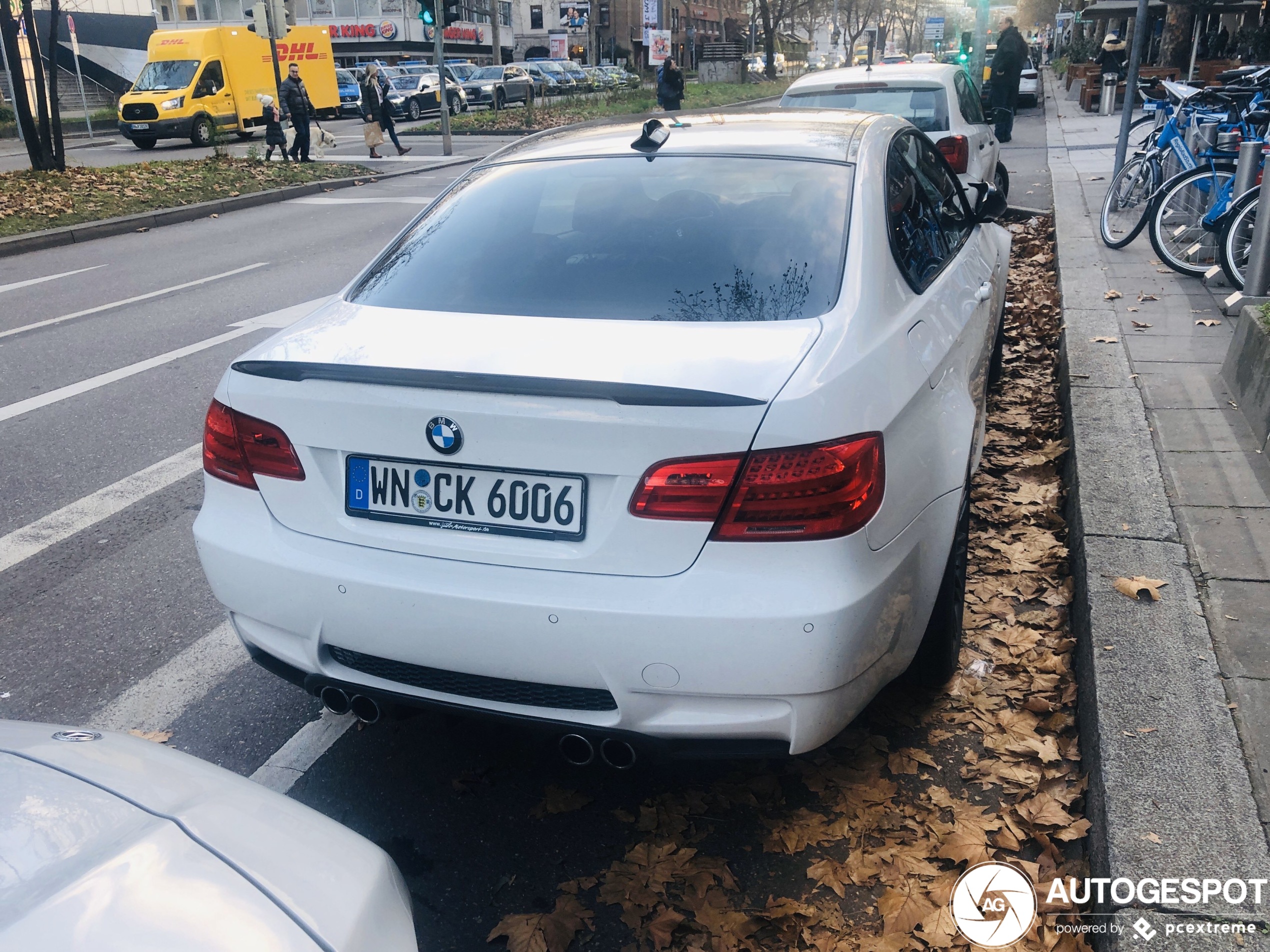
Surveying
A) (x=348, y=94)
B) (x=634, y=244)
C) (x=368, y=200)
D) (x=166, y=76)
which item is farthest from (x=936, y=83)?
(x=348, y=94)

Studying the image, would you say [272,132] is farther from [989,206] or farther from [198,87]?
[989,206]

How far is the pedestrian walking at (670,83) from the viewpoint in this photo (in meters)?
28.4

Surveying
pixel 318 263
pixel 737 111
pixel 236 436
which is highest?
pixel 737 111

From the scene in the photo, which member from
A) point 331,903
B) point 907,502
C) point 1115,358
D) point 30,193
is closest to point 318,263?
point 30,193

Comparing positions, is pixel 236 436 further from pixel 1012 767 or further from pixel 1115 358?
pixel 1115 358

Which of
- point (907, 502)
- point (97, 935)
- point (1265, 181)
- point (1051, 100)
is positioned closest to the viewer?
point (97, 935)

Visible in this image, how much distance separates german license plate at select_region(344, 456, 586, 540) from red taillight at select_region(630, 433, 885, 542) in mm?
164

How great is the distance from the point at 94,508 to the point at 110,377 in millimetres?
2539

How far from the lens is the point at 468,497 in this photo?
2445mm

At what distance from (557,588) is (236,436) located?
0.95 meters

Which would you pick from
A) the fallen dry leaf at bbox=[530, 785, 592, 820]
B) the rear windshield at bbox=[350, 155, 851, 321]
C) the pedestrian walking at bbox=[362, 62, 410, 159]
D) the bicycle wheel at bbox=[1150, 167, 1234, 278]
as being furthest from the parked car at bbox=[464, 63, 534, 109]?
the fallen dry leaf at bbox=[530, 785, 592, 820]

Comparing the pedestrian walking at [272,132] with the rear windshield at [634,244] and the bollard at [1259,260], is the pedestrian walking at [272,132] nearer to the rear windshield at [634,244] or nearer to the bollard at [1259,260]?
the bollard at [1259,260]

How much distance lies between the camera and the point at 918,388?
→ 109 inches

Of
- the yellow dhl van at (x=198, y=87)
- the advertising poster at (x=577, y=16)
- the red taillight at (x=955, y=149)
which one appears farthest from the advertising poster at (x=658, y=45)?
the red taillight at (x=955, y=149)
